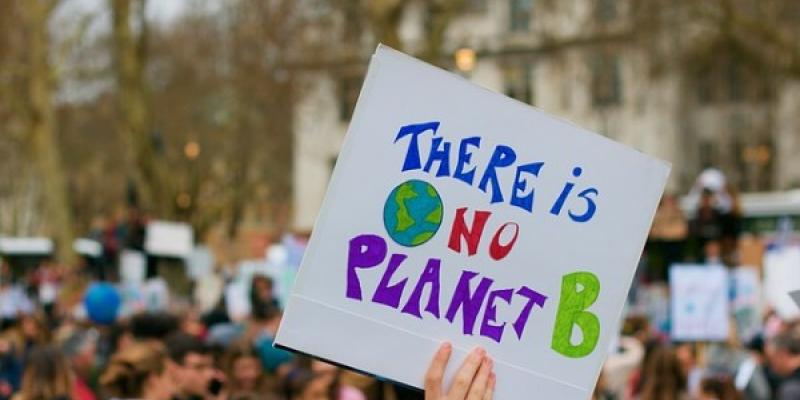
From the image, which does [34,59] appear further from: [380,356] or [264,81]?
[380,356]

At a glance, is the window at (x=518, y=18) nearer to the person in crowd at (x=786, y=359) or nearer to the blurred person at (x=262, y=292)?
the blurred person at (x=262, y=292)

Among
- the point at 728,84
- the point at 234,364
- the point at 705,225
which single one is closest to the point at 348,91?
the point at 728,84

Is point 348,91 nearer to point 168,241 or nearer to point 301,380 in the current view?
point 168,241

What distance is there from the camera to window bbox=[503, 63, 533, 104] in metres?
59.4

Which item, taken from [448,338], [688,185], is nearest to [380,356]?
[448,338]

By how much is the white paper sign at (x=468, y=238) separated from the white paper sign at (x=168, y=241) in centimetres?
1720

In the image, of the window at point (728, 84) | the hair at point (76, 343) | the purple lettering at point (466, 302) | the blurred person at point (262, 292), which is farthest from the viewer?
the window at point (728, 84)

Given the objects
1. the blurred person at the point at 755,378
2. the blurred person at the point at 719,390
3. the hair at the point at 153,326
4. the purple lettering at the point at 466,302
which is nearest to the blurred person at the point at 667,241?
the blurred person at the point at 755,378

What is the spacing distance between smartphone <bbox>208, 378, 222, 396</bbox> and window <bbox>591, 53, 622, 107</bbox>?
106 ft

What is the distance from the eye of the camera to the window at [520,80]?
59406 millimetres

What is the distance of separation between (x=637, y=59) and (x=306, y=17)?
830 centimetres

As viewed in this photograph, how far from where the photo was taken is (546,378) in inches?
149

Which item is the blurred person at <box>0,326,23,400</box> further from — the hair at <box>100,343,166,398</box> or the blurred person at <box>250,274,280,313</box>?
the hair at <box>100,343,166,398</box>

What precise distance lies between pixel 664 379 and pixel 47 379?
3.37m
